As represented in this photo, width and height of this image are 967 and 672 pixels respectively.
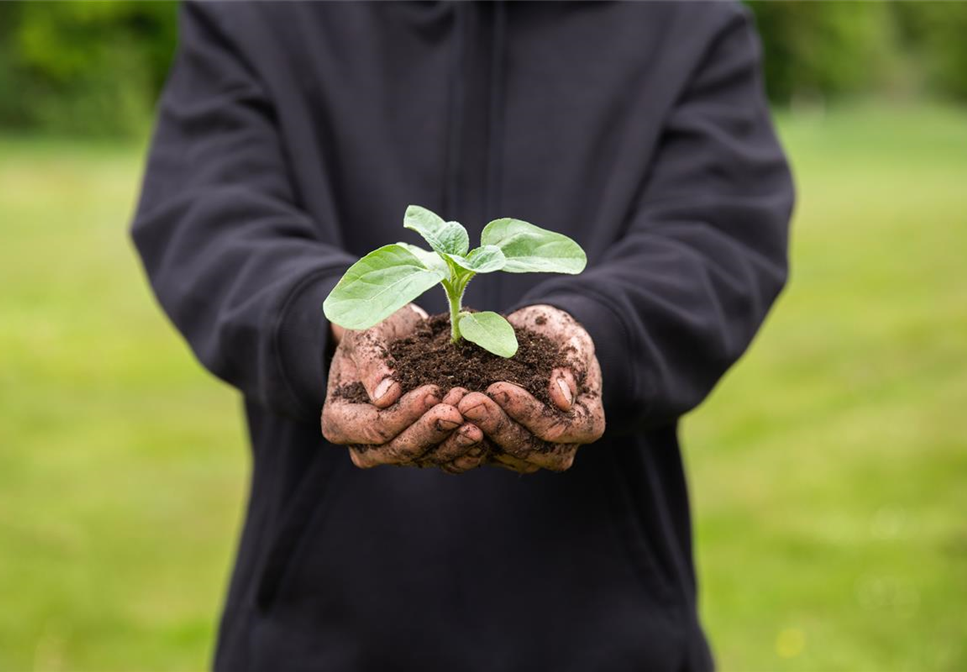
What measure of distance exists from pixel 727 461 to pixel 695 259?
5.25 meters

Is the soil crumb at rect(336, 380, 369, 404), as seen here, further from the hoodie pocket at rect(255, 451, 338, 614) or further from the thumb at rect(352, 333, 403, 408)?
the hoodie pocket at rect(255, 451, 338, 614)

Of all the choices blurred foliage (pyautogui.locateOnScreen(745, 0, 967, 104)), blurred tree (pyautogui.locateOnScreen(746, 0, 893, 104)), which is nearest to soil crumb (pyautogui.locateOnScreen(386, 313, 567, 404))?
blurred foliage (pyautogui.locateOnScreen(745, 0, 967, 104))

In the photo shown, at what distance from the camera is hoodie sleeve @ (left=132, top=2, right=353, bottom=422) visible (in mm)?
2100

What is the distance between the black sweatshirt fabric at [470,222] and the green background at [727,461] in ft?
9.03

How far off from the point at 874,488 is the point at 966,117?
32.6 m

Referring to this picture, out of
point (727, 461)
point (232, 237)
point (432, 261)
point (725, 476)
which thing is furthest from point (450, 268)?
point (727, 461)

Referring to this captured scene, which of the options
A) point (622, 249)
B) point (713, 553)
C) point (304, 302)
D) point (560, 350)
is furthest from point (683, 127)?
point (713, 553)

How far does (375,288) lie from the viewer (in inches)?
71.8

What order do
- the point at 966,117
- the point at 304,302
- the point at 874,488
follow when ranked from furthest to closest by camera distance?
1. the point at 966,117
2. the point at 874,488
3. the point at 304,302

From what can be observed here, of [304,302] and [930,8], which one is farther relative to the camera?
[930,8]

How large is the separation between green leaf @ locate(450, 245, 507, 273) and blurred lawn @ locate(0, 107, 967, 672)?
3.62 metres

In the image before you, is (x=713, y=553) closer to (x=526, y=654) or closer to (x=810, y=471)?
(x=810, y=471)

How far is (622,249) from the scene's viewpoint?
2.38 meters

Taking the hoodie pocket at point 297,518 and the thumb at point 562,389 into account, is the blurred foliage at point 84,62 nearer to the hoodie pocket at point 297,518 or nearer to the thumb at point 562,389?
the hoodie pocket at point 297,518
